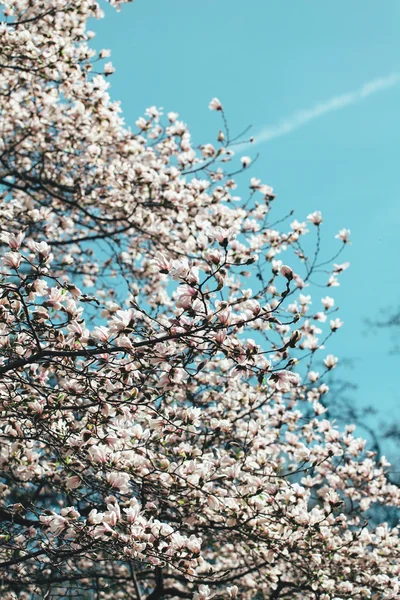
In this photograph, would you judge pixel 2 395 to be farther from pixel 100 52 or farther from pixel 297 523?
pixel 100 52

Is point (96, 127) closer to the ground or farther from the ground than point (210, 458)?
farther from the ground

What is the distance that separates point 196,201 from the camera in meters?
6.29

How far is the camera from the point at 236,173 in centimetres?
660

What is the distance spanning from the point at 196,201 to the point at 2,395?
141 inches

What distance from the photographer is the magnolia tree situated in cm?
273

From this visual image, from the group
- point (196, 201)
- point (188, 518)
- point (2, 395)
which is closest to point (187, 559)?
point (188, 518)

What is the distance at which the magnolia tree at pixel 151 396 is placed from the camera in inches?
108

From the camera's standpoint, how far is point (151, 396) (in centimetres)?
346

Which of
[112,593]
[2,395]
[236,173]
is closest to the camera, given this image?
[2,395]

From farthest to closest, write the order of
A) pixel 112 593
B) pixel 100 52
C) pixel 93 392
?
pixel 112 593 → pixel 100 52 → pixel 93 392

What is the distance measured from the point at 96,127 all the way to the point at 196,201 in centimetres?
146

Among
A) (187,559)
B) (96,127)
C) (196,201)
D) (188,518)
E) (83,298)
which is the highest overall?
(96,127)

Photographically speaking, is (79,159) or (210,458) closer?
(210,458)

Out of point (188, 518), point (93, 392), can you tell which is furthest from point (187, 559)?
point (93, 392)
